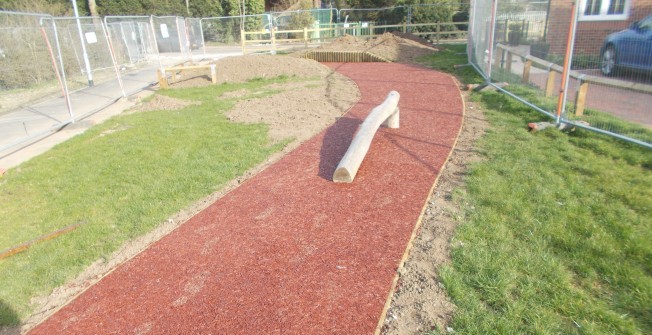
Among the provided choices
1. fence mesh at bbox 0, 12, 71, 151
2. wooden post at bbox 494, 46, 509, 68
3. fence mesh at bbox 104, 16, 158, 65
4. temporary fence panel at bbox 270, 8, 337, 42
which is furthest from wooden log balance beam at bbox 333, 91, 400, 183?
temporary fence panel at bbox 270, 8, 337, 42

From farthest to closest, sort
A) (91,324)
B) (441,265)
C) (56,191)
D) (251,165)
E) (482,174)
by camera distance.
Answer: (251,165) → (56,191) → (482,174) → (441,265) → (91,324)

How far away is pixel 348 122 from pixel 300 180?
3140 mm

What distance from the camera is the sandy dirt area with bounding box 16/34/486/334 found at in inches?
129

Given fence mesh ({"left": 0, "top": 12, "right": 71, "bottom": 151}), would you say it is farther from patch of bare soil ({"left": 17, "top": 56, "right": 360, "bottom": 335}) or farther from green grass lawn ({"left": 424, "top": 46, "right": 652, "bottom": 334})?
green grass lawn ({"left": 424, "top": 46, "right": 652, "bottom": 334})

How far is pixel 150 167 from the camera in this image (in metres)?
6.69

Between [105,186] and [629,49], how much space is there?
320 inches

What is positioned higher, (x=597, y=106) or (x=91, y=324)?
(x=597, y=106)

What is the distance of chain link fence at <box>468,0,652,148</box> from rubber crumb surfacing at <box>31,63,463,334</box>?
2661 mm

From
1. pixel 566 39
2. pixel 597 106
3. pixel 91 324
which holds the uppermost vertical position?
pixel 566 39

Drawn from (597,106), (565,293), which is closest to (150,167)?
(565,293)

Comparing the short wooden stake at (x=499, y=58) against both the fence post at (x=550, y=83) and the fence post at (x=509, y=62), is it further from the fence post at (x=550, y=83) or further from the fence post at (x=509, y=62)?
the fence post at (x=550, y=83)

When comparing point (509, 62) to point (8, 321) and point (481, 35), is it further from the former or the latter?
point (8, 321)

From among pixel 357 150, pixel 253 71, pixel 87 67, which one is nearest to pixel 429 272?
pixel 357 150

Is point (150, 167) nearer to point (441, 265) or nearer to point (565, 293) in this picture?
point (441, 265)
